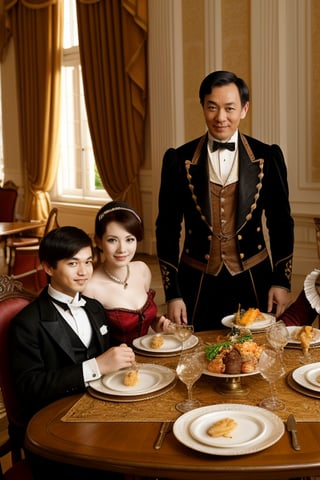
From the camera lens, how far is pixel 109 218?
2.30 metres

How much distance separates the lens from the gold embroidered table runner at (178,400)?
1614 mm

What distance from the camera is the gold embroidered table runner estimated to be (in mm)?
1614

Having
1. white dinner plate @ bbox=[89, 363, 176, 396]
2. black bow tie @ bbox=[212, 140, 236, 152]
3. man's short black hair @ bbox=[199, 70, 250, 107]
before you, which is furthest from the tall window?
white dinner plate @ bbox=[89, 363, 176, 396]

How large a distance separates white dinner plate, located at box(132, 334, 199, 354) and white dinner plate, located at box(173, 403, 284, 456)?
1.61ft

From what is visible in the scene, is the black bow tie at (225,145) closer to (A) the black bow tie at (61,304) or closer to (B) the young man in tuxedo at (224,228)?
(B) the young man in tuxedo at (224,228)

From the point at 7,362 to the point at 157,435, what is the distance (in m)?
0.65

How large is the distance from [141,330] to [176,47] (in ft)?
14.8

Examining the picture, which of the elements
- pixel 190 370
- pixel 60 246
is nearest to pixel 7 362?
pixel 60 246

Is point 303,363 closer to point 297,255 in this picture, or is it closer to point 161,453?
point 161,453

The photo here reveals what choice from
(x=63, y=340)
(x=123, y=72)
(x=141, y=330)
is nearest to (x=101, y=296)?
(x=141, y=330)

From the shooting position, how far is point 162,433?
1.50 m

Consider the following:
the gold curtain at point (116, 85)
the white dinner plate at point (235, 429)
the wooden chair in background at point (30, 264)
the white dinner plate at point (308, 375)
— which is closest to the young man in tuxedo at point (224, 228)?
the white dinner plate at point (308, 375)

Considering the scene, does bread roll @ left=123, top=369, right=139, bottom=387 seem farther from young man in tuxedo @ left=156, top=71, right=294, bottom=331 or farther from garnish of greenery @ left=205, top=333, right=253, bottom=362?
young man in tuxedo @ left=156, top=71, right=294, bottom=331

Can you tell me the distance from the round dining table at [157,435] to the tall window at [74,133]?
659 centimetres
